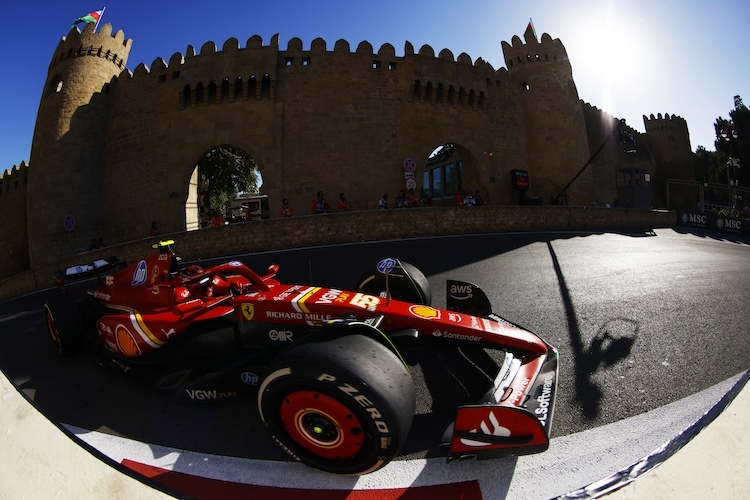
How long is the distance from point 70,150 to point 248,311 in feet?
70.8

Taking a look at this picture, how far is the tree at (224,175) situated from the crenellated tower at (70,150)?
7.68m

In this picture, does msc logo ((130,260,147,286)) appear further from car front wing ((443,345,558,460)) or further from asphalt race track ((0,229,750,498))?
car front wing ((443,345,558,460))

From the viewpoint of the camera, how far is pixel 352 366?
156 centimetres

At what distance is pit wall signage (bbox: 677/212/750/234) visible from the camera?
16219 millimetres

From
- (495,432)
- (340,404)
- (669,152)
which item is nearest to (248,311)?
(340,404)

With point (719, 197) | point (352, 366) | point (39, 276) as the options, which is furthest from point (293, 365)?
point (719, 197)

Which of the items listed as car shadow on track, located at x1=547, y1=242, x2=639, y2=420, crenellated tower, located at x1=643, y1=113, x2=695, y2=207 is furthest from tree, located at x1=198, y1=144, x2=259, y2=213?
crenellated tower, located at x1=643, y1=113, x2=695, y2=207

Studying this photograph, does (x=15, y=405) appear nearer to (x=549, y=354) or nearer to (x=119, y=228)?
(x=549, y=354)

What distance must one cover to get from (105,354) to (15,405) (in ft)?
6.34

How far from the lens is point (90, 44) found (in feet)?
59.3

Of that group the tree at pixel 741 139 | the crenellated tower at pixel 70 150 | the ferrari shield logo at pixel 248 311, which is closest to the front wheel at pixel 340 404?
the ferrari shield logo at pixel 248 311

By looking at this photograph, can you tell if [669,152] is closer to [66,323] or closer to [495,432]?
[495,432]

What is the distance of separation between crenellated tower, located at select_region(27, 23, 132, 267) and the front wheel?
2088cm

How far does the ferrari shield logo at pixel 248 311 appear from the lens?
7.66 feet
